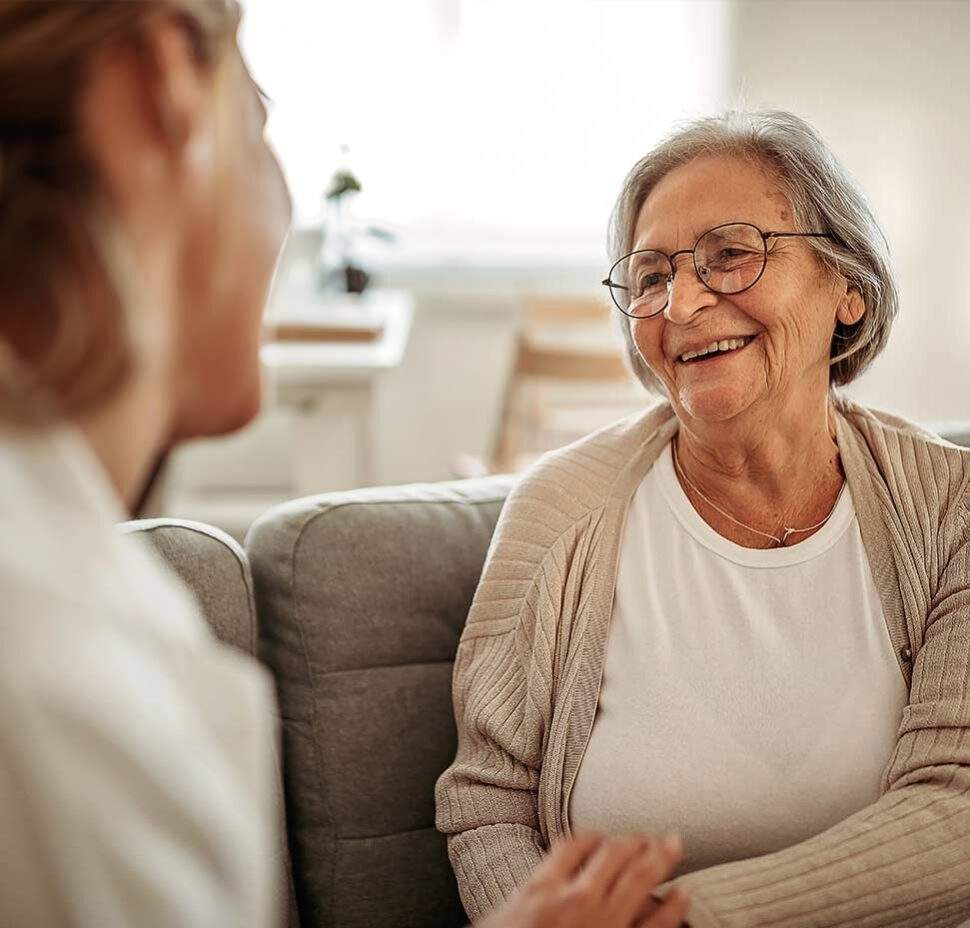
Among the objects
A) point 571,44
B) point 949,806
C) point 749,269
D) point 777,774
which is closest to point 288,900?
point 777,774

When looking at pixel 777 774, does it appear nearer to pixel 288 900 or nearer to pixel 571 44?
pixel 288 900

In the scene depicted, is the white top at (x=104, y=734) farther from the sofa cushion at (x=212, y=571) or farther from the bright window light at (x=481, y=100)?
the bright window light at (x=481, y=100)

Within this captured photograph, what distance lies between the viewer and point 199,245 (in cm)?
71

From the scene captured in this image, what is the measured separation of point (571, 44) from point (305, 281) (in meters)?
1.43

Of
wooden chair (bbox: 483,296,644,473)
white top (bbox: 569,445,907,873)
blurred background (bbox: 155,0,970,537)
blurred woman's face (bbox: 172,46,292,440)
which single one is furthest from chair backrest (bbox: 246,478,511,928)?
blurred background (bbox: 155,0,970,537)

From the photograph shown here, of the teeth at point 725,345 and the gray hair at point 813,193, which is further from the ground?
the gray hair at point 813,193

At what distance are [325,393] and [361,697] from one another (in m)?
1.64

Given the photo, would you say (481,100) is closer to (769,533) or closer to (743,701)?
(769,533)

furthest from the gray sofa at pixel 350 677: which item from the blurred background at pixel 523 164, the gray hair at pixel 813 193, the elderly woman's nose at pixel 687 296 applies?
the blurred background at pixel 523 164

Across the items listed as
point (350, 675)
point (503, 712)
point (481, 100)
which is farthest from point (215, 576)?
point (481, 100)

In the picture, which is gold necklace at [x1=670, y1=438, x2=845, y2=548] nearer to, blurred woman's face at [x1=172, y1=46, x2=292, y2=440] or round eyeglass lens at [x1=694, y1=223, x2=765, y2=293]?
round eyeglass lens at [x1=694, y1=223, x2=765, y2=293]

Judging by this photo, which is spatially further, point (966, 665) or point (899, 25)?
point (899, 25)

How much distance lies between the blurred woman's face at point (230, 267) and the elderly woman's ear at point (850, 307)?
2.88 ft

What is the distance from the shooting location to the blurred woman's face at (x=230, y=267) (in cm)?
71
